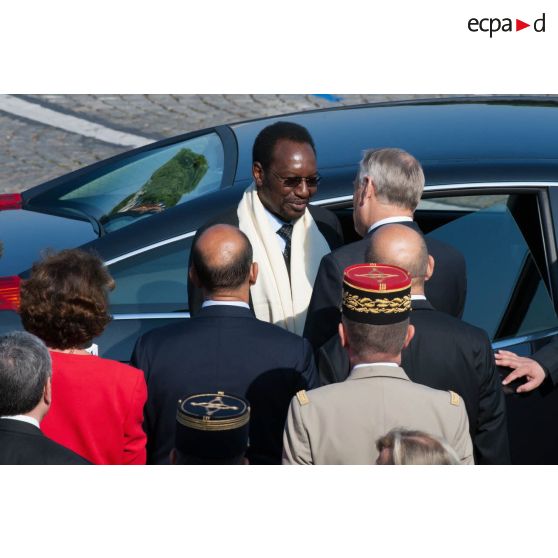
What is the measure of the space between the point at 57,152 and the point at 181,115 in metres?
1.35

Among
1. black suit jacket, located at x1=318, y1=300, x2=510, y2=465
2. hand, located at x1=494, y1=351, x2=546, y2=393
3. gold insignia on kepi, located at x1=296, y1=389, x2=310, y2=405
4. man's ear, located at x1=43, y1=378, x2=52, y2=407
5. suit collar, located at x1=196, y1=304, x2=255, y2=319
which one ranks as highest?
suit collar, located at x1=196, y1=304, x2=255, y2=319

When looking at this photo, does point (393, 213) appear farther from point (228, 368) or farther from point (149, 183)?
point (149, 183)

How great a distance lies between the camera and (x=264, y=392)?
3.67 m

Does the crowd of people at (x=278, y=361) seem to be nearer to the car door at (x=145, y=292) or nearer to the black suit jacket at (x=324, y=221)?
the black suit jacket at (x=324, y=221)

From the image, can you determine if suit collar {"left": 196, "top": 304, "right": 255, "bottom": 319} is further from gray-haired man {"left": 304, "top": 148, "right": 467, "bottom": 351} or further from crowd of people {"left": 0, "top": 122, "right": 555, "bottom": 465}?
gray-haired man {"left": 304, "top": 148, "right": 467, "bottom": 351}

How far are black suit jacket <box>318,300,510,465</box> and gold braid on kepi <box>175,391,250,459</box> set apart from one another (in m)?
0.81

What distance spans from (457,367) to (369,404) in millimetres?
625

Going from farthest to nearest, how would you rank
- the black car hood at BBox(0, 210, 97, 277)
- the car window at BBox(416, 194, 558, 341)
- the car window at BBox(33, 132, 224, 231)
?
the car window at BBox(33, 132, 224, 231) → the black car hood at BBox(0, 210, 97, 277) → the car window at BBox(416, 194, 558, 341)

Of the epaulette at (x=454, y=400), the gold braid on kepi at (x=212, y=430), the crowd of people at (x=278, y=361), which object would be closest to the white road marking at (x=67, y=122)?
the crowd of people at (x=278, y=361)

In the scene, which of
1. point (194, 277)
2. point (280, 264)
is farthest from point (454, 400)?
point (280, 264)

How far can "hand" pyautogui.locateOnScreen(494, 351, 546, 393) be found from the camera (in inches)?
169

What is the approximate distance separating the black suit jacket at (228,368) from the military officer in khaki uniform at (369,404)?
1.24ft

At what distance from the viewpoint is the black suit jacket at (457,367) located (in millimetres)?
3738

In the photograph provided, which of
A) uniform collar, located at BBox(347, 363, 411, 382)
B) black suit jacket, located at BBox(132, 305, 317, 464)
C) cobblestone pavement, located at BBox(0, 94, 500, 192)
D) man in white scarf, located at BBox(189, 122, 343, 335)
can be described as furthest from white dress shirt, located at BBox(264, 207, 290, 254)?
cobblestone pavement, located at BBox(0, 94, 500, 192)
